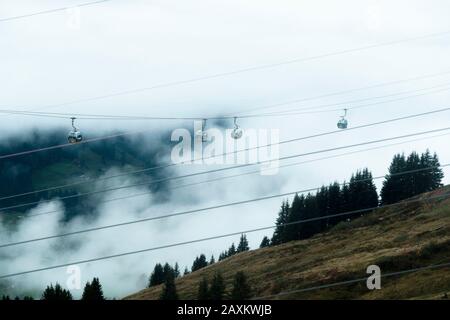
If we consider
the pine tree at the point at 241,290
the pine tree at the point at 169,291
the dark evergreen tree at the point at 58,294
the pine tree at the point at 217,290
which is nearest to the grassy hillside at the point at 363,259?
the pine tree at the point at 169,291

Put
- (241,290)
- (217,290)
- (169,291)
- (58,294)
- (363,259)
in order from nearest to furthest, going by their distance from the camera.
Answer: (241,290)
(58,294)
(217,290)
(363,259)
(169,291)

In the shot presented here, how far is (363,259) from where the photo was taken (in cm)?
14925

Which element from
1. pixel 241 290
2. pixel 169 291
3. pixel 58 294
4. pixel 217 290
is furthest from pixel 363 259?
pixel 58 294

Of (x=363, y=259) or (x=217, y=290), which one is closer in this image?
(x=217, y=290)

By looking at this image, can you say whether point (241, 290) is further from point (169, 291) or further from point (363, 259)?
point (169, 291)

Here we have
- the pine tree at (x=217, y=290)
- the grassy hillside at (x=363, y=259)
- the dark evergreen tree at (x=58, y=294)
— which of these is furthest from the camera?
the dark evergreen tree at (x=58, y=294)

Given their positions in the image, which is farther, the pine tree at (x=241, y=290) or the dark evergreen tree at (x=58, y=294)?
the dark evergreen tree at (x=58, y=294)

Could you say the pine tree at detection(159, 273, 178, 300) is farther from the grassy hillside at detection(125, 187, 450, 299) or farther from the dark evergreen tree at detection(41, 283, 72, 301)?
the dark evergreen tree at detection(41, 283, 72, 301)

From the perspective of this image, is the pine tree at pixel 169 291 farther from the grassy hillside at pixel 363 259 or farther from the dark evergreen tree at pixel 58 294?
the dark evergreen tree at pixel 58 294

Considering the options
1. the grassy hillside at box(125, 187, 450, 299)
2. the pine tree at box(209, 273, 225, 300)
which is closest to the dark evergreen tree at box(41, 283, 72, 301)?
the grassy hillside at box(125, 187, 450, 299)

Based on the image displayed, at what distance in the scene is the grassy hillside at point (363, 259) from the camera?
388 feet

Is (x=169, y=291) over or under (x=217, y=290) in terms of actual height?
over
